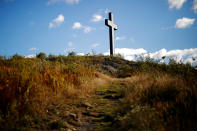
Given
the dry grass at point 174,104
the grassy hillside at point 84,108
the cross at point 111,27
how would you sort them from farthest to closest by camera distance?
the cross at point 111,27
the grassy hillside at point 84,108
the dry grass at point 174,104

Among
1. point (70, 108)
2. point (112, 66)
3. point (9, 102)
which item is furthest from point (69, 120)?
point (112, 66)

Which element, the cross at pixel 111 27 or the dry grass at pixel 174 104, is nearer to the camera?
the dry grass at pixel 174 104

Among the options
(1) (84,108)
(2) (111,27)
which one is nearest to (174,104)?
(1) (84,108)

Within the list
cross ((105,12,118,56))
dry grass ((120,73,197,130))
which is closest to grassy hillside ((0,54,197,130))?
dry grass ((120,73,197,130))

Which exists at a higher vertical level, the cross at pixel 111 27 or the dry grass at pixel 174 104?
the cross at pixel 111 27

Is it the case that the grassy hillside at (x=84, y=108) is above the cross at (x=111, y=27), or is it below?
below

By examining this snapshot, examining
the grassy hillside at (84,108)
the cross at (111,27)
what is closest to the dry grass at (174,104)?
the grassy hillside at (84,108)

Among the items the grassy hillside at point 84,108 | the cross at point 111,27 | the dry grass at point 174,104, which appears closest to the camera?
the dry grass at point 174,104

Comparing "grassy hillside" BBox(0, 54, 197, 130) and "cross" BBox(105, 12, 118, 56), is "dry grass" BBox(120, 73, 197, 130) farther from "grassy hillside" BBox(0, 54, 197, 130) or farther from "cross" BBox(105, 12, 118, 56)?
"cross" BBox(105, 12, 118, 56)

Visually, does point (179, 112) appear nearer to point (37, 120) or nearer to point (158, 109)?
point (158, 109)

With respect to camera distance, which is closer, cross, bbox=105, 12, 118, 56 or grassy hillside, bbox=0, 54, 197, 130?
grassy hillside, bbox=0, 54, 197, 130

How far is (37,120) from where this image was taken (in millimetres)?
2676

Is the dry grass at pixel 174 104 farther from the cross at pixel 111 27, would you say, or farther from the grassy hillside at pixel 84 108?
the cross at pixel 111 27

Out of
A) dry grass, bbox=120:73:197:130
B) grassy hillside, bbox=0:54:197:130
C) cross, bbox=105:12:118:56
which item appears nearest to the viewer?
dry grass, bbox=120:73:197:130
